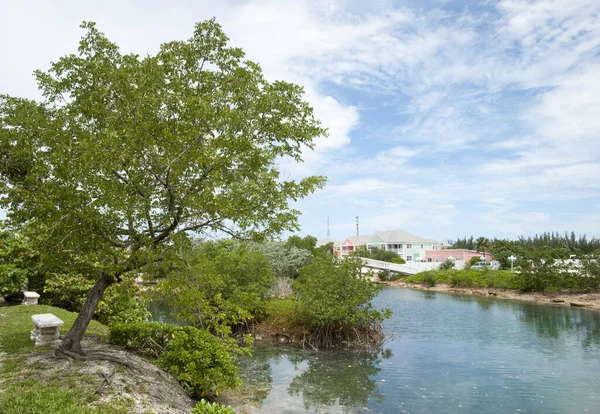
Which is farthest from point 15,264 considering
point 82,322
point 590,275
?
point 590,275

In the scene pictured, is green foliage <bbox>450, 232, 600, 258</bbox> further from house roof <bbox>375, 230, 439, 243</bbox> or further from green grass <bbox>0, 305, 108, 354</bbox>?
green grass <bbox>0, 305, 108, 354</bbox>

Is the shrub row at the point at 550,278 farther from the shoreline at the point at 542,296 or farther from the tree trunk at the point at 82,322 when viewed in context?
the tree trunk at the point at 82,322

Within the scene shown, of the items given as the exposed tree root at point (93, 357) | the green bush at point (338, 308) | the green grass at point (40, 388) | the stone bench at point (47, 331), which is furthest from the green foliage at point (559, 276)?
the green grass at point (40, 388)

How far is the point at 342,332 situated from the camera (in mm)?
19188

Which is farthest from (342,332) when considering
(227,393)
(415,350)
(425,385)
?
(227,393)

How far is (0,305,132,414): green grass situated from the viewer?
5.79 metres

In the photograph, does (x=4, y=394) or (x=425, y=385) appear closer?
(x=4, y=394)

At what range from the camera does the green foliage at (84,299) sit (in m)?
14.4

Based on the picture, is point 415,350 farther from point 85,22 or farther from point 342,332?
point 85,22

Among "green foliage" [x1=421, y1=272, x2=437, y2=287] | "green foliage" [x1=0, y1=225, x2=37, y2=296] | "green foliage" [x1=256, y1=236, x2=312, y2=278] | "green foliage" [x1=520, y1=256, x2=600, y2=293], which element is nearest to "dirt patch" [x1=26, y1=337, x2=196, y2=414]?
"green foliage" [x1=0, y1=225, x2=37, y2=296]

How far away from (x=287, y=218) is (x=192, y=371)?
13.9 ft

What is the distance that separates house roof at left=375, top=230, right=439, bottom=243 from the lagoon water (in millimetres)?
54210

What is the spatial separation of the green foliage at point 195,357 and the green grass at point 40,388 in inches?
Answer: 92.0

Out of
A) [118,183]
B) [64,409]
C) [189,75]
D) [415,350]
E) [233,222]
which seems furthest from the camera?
[415,350]
